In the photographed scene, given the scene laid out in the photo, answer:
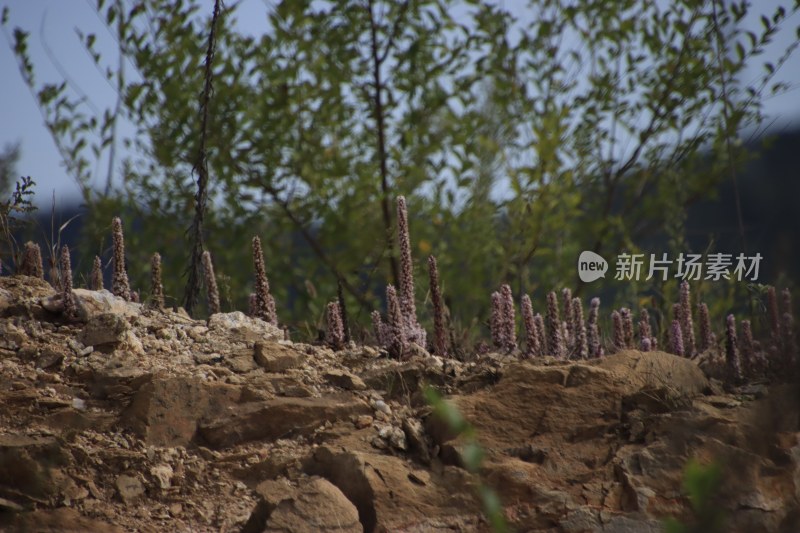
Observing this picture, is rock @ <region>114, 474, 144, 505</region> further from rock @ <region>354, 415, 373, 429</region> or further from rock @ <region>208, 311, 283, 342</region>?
rock @ <region>208, 311, 283, 342</region>

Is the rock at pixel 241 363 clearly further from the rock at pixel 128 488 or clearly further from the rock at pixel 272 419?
the rock at pixel 128 488

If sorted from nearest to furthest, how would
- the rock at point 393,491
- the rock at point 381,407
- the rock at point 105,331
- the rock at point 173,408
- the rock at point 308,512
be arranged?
1. the rock at point 308,512
2. the rock at point 393,491
3. the rock at point 173,408
4. the rock at point 381,407
5. the rock at point 105,331

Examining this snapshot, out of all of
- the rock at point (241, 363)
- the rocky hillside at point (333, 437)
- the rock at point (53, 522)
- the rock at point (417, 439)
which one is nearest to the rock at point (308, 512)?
the rocky hillside at point (333, 437)

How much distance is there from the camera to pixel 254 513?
11.1 feet

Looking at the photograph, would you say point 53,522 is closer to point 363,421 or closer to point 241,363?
point 241,363

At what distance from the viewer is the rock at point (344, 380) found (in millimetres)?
4148

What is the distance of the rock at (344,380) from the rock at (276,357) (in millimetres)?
176

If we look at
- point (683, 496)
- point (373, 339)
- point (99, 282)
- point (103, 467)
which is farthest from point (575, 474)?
point (99, 282)

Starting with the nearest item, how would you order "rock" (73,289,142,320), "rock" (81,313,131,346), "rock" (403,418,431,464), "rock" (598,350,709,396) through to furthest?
"rock" (403,418,431,464) → "rock" (598,350,709,396) → "rock" (81,313,131,346) → "rock" (73,289,142,320)

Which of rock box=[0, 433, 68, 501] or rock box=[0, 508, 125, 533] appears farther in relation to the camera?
rock box=[0, 433, 68, 501]

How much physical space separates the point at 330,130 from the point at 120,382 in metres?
4.17

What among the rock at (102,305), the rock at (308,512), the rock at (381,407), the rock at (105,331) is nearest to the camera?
the rock at (308,512)

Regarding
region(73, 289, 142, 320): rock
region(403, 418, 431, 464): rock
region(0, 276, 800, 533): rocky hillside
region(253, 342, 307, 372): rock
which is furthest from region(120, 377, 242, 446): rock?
region(403, 418, 431, 464): rock

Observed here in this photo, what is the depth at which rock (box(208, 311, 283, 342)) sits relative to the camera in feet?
14.9
